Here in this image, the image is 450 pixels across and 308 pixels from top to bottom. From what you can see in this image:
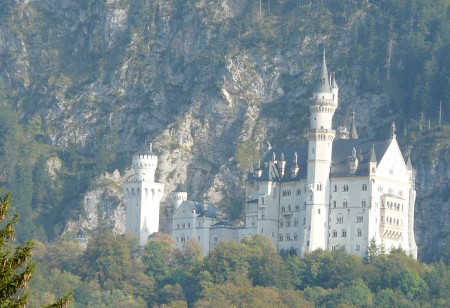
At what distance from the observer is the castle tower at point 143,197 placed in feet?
404

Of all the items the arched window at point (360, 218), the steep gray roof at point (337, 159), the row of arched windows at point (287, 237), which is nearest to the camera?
the arched window at point (360, 218)

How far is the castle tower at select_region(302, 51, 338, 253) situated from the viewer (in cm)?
10919

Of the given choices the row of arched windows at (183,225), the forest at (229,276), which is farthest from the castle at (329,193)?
the row of arched windows at (183,225)

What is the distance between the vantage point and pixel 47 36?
15825cm

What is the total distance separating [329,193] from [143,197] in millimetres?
20961

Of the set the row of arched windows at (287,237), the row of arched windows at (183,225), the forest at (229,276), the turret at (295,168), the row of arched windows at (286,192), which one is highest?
the turret at (295,168)

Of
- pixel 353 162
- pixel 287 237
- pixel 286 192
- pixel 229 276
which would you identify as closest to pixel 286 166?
pixel 286 192

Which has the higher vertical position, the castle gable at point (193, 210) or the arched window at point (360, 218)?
the castle gable at point (193, 210)

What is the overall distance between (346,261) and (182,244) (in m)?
20.4

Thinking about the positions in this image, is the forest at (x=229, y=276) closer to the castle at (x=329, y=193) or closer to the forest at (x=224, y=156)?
the forest at (x=224, y=156)

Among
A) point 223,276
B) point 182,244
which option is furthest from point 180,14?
point 223,276

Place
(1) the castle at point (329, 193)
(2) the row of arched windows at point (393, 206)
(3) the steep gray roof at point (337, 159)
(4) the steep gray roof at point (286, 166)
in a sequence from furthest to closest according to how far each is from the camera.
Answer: (4) the steep gray roof at point (286, 166), (2) the row of arched windows at point (393, 206), (3) the steep gray roof at point (337, 159), (1) the castle at point (329, 193)

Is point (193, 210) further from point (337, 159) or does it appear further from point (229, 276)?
point (337, 159)

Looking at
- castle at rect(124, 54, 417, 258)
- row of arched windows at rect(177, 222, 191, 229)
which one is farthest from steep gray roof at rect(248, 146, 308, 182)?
row of arched windows at rect(177, 222, 191, 229)
